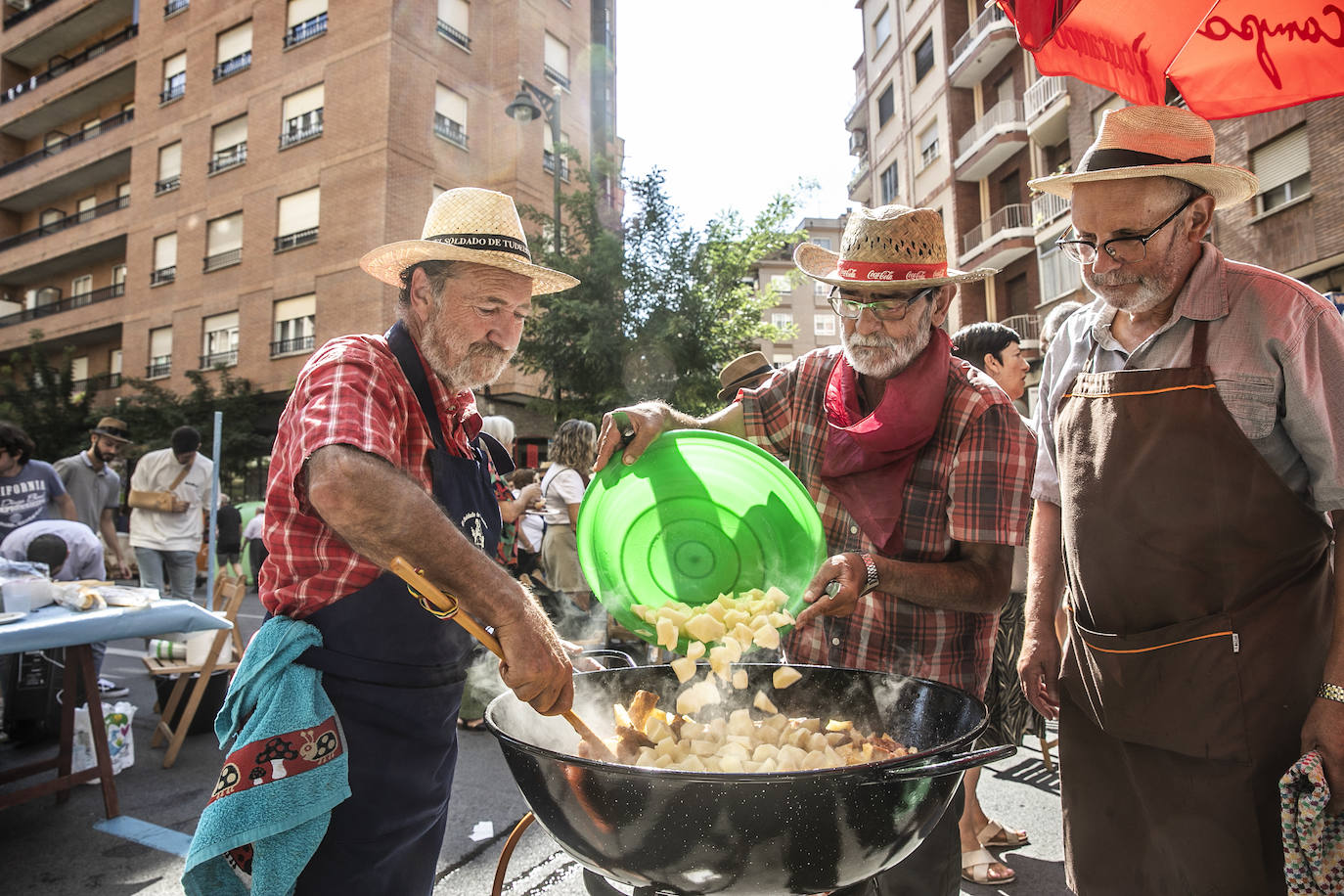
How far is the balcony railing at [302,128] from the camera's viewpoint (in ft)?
64.2

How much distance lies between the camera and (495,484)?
97.8 inches

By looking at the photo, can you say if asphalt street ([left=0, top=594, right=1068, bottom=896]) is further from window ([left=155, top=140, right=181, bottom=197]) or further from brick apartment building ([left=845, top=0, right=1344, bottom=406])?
window ([left=155, top=140, right=181, bottom=197])

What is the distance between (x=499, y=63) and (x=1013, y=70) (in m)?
14.2

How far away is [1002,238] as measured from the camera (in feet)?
67.9

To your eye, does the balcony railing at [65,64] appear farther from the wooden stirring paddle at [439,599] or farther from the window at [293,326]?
the wooden stirring paddle at [439,599]

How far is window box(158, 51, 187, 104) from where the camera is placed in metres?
22.6

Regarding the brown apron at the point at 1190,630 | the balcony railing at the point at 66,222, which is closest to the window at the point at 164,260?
the balcony railing at the point at 66,222

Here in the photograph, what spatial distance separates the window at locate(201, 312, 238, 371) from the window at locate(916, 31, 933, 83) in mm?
22307

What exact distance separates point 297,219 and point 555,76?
8.20 metres

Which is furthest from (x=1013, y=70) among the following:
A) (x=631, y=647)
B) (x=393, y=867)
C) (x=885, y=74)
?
(x=393, y=867)

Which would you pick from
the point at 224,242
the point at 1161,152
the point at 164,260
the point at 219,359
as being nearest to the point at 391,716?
the point at 1161,152

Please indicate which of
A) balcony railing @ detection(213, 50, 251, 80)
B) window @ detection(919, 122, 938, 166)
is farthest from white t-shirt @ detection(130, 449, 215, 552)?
window @ detection(919, 122, 938, 166)

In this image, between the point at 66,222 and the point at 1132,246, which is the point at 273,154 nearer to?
the point at 66,222

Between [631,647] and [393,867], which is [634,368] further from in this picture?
[393,867]
